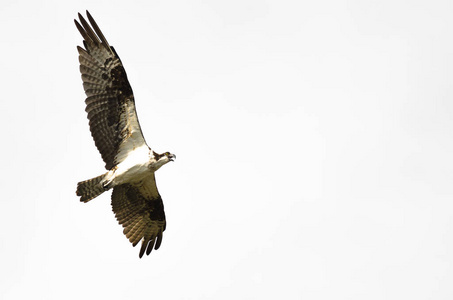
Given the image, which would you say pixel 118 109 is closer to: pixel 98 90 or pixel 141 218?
pixel 98 90

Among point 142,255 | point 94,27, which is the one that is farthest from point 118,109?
point 142,255

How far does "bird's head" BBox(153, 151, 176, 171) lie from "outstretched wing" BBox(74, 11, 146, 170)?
1.83 feet

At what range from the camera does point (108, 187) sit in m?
19.3

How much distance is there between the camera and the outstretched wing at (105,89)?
19.0 m

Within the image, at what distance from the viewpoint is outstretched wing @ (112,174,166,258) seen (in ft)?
67.4

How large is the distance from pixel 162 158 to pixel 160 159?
0.22 ft

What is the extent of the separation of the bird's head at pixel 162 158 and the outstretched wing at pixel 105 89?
0.56 m

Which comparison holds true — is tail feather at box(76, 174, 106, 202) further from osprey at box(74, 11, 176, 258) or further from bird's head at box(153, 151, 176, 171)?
bird's head at box(153, 151, 176, 171)

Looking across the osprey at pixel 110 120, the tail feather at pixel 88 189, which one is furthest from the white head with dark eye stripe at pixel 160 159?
the tail feather at pixel 88 189

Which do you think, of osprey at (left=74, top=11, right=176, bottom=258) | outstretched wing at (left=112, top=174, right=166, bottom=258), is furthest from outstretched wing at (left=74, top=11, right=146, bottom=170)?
outstretched wing at (left=112, top=174, right=166, bottom=258)

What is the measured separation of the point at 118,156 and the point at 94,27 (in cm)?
278

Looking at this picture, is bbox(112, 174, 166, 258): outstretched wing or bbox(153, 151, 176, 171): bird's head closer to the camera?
bbox(153, 151, 176, 171): bird's head

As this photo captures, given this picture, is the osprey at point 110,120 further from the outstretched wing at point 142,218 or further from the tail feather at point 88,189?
the outstretched wing at point 142,218

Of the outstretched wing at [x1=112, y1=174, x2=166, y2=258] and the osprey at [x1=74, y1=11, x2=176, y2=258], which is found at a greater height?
the osprey at [x1=74, y1=11, x2=176, y2=258]
